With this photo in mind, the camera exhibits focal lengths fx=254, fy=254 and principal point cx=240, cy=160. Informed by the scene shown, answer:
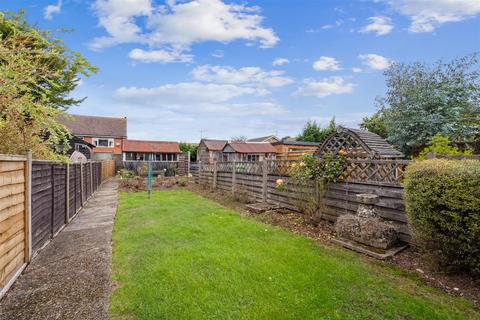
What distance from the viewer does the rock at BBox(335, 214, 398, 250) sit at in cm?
439

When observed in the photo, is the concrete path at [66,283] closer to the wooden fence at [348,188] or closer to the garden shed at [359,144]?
the wooden fence at [348,188]

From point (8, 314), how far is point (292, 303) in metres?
2.88

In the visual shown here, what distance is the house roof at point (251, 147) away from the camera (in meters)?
30.4

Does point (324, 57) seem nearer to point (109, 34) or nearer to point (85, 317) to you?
point (109, 34)

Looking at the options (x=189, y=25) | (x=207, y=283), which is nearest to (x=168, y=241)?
(x=207, y=283)

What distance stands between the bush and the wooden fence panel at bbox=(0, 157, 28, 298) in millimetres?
5145

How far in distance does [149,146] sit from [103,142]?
6342mm

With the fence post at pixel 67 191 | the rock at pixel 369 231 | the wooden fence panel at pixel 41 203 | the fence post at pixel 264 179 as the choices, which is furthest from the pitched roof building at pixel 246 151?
the wooden fence panel at pixel 41 203

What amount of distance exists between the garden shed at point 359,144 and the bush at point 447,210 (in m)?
3.42

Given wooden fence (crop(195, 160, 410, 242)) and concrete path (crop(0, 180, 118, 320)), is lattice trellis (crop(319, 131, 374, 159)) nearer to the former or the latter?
wooden fence (crop(195, 160, 410, 242))

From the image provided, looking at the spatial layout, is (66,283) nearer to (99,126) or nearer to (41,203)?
(41,203)

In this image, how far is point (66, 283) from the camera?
3197 mm

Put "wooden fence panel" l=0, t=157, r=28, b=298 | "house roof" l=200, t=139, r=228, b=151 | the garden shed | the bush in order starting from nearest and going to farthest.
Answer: "wooden fence panel" l=0, t=157, r=28, b=298 → the bush → the garden shed → "house roof" l=200, t=139, r=228, b=151

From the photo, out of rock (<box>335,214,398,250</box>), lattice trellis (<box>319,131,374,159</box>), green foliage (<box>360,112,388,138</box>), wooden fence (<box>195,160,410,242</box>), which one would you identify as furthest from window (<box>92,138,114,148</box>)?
rock (<box>335,214,398,250</box>)
